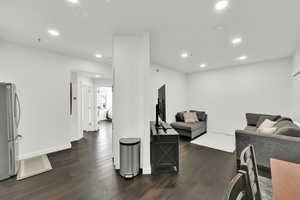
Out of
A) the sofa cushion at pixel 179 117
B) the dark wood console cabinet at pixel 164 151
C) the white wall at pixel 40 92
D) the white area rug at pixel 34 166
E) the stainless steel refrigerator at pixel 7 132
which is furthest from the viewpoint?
the sofa cushion at pixel 179 117

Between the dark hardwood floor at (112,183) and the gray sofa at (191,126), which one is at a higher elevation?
the gray sofa at (191,126)

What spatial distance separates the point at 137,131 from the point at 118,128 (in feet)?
1.31

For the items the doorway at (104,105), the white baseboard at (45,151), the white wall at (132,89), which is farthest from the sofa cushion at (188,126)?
the doorway at (104,105)

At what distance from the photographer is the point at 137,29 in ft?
7.75

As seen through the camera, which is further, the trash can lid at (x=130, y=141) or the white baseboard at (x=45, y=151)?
the white baseboard at (x=45, y=151)

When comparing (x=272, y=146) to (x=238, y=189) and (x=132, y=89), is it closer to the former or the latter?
(x=238, y=189)

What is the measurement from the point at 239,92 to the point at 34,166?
6.68 metres

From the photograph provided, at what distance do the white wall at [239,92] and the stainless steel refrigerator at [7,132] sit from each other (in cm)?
616

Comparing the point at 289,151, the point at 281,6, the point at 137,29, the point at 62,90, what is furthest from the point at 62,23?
the point at 289,151

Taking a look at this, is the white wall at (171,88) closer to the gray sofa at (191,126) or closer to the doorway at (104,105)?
the gray sofa at (191,126)

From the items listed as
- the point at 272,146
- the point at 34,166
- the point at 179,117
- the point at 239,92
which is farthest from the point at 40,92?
the point at 239,92

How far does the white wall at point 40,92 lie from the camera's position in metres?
2.90

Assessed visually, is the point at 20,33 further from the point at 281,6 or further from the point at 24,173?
the point at 281,6

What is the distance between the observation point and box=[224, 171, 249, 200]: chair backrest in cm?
56
